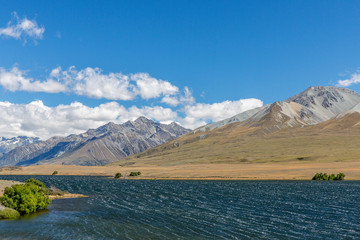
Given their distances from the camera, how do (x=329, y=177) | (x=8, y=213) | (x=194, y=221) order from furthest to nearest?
1. (x=329, y=177)
2. (x=8, y=213)
3. (x=194, y=221)

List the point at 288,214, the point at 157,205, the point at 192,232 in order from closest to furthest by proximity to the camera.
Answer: the point at 192,232 < the point at 288,214 < the point at 157,205

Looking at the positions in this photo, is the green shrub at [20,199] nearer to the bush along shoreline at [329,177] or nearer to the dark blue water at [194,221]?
the dark blue water at [194,221]

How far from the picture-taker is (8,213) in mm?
50875

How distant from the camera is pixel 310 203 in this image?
67.8 meters

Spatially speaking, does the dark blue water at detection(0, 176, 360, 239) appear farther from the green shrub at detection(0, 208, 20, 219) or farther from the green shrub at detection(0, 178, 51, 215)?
the green shrub at detection(0, 178, 51, 215)

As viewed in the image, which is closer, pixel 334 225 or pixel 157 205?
pixel 334 225

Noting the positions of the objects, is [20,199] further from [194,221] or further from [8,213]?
[194,221]

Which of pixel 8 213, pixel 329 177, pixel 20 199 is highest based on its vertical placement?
pixel 329 177

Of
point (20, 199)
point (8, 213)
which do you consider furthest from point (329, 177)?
point (8, 213)

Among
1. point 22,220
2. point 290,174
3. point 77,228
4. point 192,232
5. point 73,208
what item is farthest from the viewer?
point 290,174

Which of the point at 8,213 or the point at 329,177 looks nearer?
the point at 8,213

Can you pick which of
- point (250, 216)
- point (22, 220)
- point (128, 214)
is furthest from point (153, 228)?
point (22, 220)

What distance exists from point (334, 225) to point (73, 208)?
44.4 meters

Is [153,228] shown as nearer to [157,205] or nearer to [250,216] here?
[250,216]
